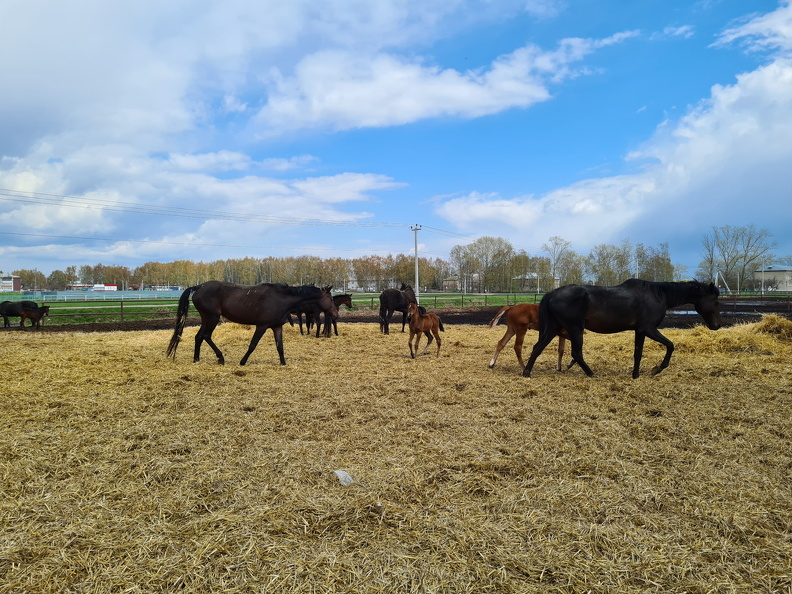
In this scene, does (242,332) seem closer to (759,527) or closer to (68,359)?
(68,359)

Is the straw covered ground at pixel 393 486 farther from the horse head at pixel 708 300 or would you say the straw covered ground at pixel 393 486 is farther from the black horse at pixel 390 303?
the black horse at pixel 390 303

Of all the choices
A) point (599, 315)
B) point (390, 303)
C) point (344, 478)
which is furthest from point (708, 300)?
point (390, 303)

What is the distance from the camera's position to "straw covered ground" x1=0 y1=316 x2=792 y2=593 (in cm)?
254

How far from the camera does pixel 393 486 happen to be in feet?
11.6

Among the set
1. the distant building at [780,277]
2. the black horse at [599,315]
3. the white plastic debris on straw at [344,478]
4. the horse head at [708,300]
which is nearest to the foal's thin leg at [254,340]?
the black horse at [599,315]

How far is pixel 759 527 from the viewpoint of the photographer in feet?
9.74

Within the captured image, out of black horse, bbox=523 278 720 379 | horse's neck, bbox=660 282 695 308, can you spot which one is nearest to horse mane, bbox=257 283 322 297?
black horse, bbox=523 278 720 379

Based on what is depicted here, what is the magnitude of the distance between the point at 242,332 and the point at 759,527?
13.5 meters

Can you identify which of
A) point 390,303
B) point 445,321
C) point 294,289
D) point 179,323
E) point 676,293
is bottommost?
point 445,321

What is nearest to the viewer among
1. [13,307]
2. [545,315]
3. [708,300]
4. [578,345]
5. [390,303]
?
[578,345]

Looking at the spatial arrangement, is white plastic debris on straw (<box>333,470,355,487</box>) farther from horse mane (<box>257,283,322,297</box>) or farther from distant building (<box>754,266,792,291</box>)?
distant building (<box>754,266,792,291</box>)

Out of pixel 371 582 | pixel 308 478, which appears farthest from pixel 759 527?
pixel 308 478

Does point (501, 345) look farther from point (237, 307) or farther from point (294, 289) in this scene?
point (237, 307)

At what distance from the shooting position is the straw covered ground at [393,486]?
100 inches
